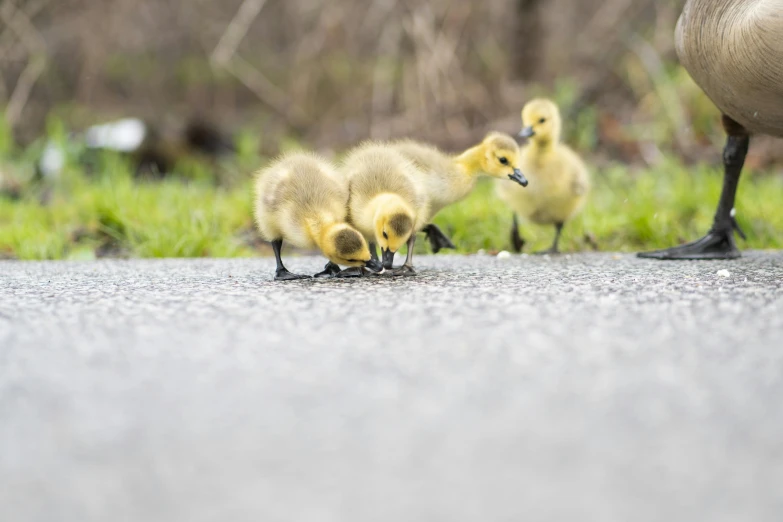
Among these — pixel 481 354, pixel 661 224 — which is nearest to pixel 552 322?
pixel 481 354

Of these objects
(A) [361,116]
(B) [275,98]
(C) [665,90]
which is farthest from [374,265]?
(B) [275,98]

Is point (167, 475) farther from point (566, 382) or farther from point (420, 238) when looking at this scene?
point (420, 238)

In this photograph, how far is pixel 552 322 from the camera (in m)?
1.84

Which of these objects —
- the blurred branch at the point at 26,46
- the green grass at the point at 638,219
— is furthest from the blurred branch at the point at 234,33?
the green grass at the point at 638,219

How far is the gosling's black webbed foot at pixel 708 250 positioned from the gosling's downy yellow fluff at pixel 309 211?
143cm

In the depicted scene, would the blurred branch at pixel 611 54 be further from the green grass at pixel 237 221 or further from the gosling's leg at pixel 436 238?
the gosling's leg at pixel 436 238

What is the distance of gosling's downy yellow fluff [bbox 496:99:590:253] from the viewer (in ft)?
13.0

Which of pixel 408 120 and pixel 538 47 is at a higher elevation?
pixel 538 47

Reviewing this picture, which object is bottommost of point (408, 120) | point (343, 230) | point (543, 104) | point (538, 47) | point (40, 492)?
point (40, 492)

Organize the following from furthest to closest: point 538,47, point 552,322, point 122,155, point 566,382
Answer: point 538,47 → point 122,155 → point 552,322 → point 566,382

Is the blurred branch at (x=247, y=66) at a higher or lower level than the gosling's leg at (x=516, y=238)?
higher

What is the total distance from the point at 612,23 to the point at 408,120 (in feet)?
6.41

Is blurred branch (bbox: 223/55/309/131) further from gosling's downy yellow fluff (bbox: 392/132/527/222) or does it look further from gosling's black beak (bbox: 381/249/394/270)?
gosling's black beak (bbox: 381/249/394/270)

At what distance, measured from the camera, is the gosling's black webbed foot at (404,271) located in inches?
111
